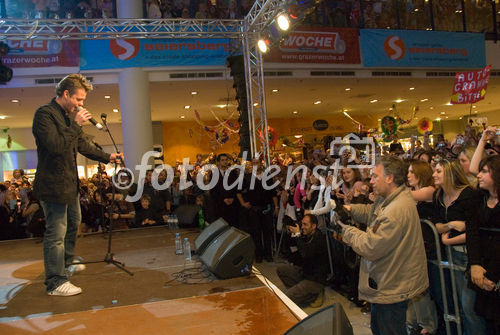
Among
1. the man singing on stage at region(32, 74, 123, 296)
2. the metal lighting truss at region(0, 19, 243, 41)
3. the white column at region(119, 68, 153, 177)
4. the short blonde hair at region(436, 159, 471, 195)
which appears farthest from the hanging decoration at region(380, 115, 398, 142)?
the man singing on stage at region(32, 74, 123, 296)

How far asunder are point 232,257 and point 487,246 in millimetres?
1929

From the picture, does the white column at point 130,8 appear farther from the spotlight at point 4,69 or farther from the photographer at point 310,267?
the photographer at point 310,267

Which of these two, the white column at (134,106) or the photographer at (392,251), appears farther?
the white column at (134,106)

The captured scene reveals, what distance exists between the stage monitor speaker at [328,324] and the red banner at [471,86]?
7182 mm

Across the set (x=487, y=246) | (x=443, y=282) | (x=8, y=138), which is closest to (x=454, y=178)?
(x=487, y=246)

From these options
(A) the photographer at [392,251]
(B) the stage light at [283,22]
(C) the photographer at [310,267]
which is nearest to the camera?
(A) the photographer at [392,251]

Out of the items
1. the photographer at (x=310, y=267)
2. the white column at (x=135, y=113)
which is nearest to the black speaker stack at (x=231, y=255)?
the photographer at (x=310, y=267)

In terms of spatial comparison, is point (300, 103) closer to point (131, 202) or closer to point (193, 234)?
point (131, 202)

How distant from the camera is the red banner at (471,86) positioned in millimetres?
7271

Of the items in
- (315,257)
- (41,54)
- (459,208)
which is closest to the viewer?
(459,208)

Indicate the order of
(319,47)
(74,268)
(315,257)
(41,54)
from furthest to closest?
(319,47)
(41,54)
(315,257)
(74,268)

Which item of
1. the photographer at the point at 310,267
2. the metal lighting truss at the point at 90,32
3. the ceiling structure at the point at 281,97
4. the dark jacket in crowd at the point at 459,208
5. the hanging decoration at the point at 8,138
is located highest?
the metal lighting truss at the point at 90,32

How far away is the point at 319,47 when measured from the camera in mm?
10977

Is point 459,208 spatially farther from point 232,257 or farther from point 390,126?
point 390,126
